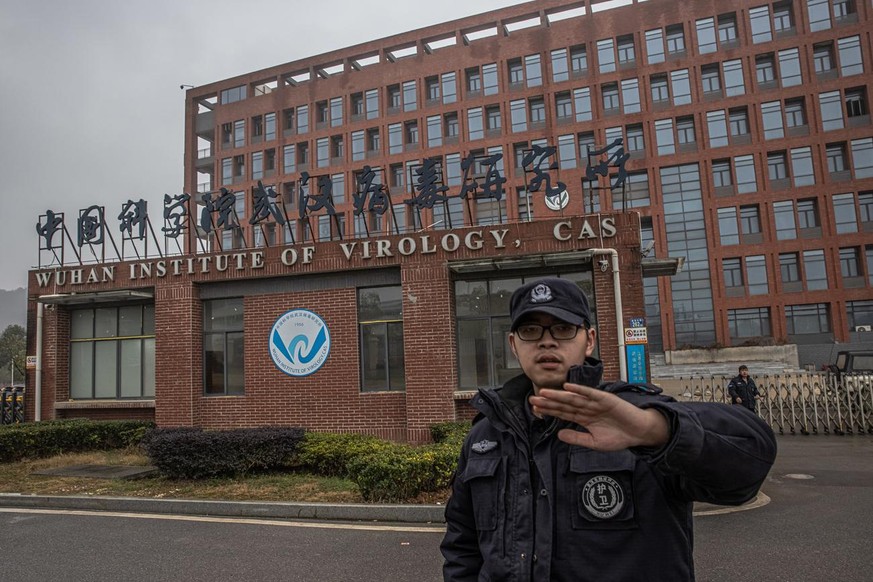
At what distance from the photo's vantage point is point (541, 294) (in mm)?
1958

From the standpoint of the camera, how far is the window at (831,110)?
1444 inches

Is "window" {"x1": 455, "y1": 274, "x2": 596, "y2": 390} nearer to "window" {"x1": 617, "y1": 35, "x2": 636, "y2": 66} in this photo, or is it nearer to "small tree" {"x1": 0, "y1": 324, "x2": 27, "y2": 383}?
"window" {"x1": 617, "y1": 35, "x2": 636, "y2": 66}

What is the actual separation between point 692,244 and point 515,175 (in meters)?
12.4

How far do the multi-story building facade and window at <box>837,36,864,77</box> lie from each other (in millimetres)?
88

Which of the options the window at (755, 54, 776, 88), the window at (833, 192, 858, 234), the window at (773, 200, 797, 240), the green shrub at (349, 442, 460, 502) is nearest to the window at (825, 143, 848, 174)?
the window at (833, 192, 858, 234)

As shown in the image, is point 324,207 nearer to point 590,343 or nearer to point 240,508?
point 240,508

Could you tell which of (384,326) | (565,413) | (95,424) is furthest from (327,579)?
(95,424)

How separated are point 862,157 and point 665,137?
11.3m

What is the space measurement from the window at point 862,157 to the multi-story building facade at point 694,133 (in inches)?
4.1

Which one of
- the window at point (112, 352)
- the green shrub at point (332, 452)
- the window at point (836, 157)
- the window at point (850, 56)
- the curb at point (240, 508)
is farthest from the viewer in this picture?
the window at point (836, 157)

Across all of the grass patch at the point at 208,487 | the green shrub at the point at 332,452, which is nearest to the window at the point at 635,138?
the green shrub at the point at 332,452

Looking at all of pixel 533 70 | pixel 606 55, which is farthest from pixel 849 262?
pixel 533 70

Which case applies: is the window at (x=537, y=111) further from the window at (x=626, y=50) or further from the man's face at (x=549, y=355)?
the man's face at (x=549, y=355)

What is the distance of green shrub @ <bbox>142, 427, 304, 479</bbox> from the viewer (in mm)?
9453
